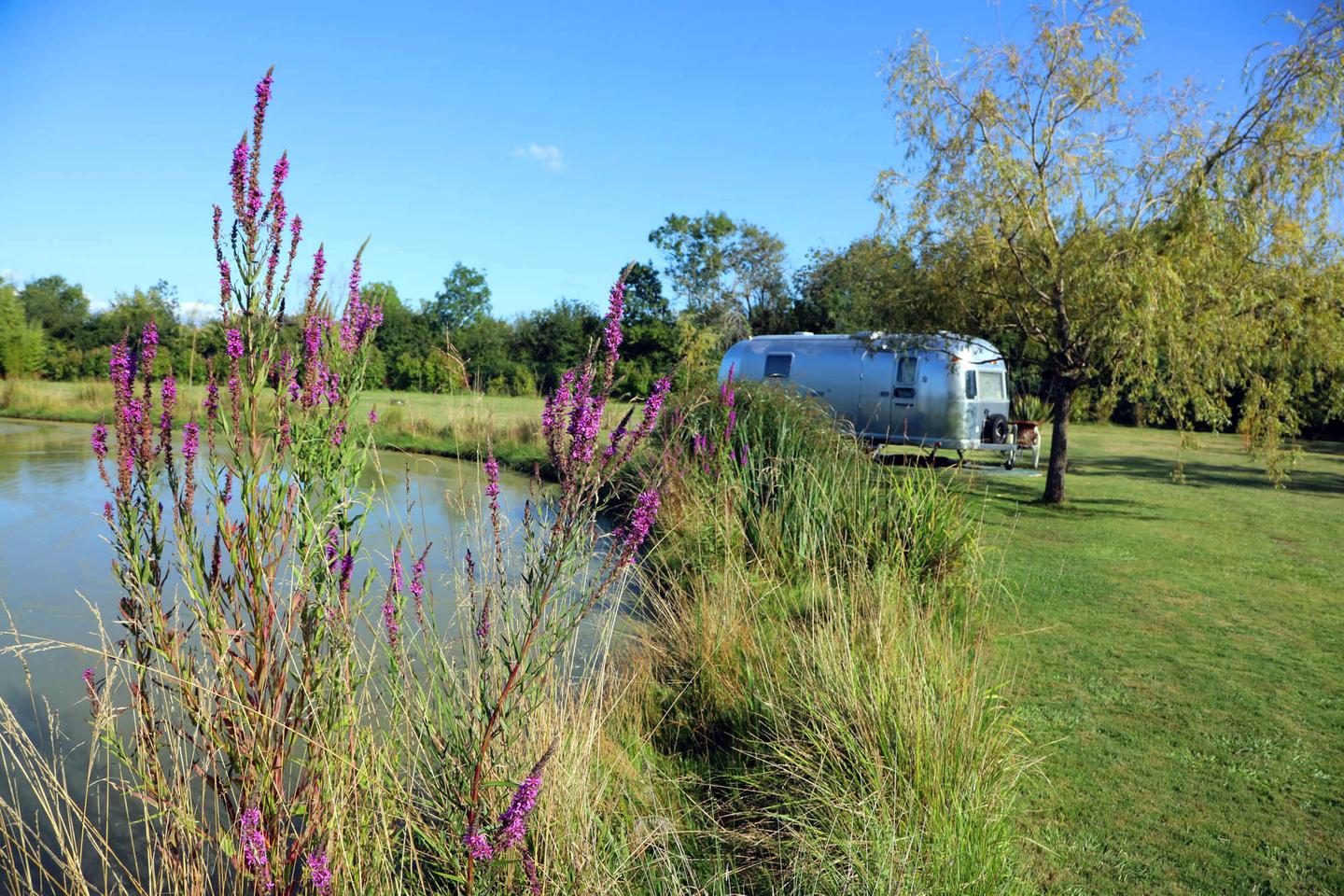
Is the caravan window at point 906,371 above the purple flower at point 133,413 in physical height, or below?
above

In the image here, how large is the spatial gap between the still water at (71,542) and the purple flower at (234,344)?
518 millimetres

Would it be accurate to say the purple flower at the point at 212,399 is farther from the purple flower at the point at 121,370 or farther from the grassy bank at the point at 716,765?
the grassy bank at the point at 716,765

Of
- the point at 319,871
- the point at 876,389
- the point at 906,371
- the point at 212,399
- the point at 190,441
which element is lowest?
the point at 319,871

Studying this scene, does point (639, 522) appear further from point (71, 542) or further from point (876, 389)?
point (876, 389)

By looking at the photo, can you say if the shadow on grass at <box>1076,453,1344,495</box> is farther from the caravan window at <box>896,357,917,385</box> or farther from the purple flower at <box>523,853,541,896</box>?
the purple flower at <box>523,853,541,896</box>

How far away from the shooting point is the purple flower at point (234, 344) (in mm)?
2109

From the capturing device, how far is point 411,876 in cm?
239

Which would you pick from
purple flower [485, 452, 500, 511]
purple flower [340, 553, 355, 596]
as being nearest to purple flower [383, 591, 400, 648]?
purple flower [340, 553, 355, 596]

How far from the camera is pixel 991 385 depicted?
1684 cm

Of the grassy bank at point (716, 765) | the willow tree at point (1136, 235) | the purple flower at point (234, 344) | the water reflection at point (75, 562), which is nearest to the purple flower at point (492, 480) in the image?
the water reflection at point (75, 562)

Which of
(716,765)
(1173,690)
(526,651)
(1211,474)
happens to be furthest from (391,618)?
(1211,474)

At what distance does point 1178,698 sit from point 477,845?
4311mm

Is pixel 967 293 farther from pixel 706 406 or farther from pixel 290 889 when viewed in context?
pixel 290 889

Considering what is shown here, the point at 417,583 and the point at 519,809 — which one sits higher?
the point at 417,583
